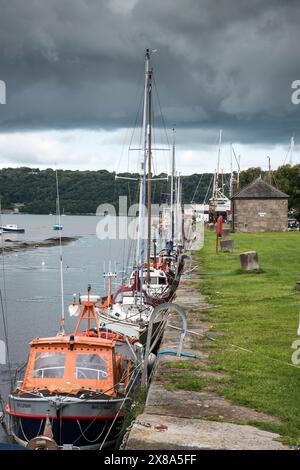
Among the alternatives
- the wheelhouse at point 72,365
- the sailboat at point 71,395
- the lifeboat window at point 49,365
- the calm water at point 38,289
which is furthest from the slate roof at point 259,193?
the lifeboat window at point 49,365

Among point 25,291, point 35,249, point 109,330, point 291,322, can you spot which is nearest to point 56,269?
point 25,291

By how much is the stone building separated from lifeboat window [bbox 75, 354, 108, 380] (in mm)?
55382

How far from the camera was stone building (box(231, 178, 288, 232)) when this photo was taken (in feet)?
230

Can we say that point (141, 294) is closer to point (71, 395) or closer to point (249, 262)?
point (249, 262)

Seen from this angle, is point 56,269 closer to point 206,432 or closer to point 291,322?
point 291,322

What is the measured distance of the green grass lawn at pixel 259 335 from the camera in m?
11.7

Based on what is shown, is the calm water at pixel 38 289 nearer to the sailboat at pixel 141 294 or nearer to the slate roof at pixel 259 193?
the sailboat at pixel 141 294

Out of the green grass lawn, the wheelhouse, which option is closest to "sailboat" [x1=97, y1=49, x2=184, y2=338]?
the green grass lawn

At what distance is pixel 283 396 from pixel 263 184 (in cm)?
6231

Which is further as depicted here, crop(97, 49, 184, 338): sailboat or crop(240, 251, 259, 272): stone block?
crop(240, 251, 259, 272): stone block

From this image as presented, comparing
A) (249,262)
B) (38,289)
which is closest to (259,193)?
(38,289)

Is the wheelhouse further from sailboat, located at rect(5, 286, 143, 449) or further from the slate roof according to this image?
the slate roof

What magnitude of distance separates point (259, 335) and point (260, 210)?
54.4 meters

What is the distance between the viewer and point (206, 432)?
10031 mm
